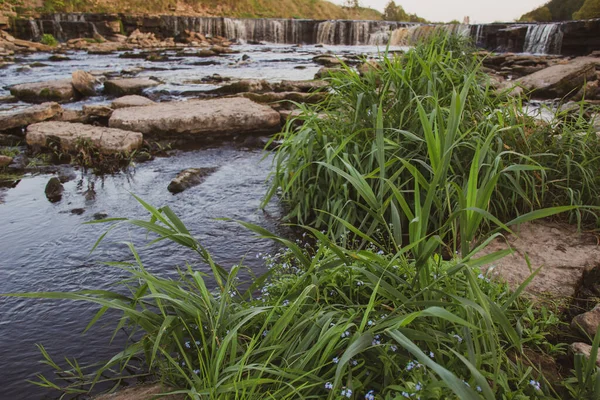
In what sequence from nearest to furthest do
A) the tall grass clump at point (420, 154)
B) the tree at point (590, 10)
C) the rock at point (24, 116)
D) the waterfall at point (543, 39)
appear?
1. the tall grass clump at point (420, 154)
2. the rock at point (24, 116)
3. the waterfall at point (543, 39)
4. the tree at point (590, 10)

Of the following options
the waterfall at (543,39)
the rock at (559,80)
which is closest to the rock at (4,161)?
the rock at (559,80)

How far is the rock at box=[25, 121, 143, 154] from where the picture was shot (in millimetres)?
4789

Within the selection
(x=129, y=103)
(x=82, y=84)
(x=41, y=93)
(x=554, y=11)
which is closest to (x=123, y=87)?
(x=82, y=84)

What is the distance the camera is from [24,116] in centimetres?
570

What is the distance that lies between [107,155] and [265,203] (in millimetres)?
2311

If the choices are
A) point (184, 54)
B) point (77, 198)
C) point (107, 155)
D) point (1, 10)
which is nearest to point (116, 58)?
point (184, 54)

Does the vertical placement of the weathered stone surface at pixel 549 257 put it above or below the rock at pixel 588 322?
below

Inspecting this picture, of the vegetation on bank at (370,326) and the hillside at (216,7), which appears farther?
the hillside at (216,7)

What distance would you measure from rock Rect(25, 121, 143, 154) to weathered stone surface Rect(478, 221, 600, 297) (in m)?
3.94

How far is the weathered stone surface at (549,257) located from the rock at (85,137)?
3.94 metres

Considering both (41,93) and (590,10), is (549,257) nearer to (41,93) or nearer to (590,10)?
(41,93)

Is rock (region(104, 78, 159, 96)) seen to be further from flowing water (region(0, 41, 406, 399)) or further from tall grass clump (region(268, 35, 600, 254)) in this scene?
tall grass clump (region(268, 35, 600, 254))

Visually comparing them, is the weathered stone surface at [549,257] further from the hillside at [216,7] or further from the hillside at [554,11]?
the hillside at [216,7]

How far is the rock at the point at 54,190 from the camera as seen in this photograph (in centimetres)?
384
